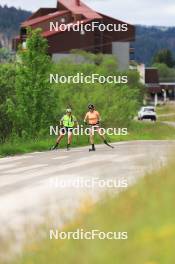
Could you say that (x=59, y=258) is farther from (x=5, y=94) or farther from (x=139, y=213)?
(x=5, y=94)

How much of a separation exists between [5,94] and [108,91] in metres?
4.77

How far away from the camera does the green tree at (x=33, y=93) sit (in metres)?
27.4

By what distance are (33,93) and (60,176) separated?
12706 millimetres

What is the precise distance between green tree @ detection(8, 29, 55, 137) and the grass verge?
1992 cm

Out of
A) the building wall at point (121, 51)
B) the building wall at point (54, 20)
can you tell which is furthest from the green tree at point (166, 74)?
the building wall at point (54, 20)

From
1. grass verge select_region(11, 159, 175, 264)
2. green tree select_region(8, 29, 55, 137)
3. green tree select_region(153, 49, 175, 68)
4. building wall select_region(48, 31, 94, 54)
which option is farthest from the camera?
green tree select_region(153, 49, 175, 68)

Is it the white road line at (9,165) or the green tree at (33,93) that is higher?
the green tree at (33,93)

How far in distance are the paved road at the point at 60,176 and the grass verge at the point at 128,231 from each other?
31cm

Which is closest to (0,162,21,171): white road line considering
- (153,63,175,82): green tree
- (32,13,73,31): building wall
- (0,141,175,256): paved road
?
(0,141,175,256): paved road

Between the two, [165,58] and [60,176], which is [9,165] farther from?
[165,58]

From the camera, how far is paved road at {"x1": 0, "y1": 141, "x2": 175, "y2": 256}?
27.2ft

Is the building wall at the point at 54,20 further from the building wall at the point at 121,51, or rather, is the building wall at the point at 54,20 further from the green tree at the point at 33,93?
the building wall at the point at 121,51

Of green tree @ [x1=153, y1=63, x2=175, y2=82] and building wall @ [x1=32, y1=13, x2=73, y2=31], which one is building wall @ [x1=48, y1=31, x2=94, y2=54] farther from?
green tree @ [x1=153, y1=63, x2=175, y2=82]

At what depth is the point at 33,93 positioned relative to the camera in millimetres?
27266
